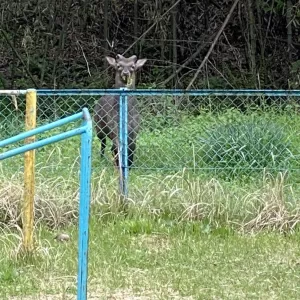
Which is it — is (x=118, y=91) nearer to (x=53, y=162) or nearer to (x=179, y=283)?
(x=53, y=162)

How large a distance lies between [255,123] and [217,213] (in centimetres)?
189

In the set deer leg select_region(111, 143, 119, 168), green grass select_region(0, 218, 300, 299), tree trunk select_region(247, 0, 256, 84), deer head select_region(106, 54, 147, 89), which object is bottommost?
green grass select_region(0, 218, 300, 299)

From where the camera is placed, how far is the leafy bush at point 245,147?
25.4 feet

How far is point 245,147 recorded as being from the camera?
7883 millimetres

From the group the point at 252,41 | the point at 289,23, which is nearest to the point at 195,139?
the point at 289,23

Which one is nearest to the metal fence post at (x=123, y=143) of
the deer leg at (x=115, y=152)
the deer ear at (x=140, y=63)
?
the deer leg at (x=115, y=152)

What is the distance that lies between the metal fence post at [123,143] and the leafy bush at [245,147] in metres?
0.98

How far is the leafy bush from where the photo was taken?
7.75m

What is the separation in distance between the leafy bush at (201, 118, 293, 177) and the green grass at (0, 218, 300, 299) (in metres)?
1.41

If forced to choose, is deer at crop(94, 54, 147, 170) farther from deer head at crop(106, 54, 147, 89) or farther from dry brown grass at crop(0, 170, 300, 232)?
deer head at crop(106, 54, 147, 89)

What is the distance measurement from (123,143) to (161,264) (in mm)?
1811

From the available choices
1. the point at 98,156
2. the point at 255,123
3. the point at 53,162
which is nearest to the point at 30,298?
the point at 53,162

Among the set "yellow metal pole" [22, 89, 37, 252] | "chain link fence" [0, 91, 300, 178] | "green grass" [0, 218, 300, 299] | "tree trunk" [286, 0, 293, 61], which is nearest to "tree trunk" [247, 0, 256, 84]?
"tree trunk" [286, 0, 293, 61]

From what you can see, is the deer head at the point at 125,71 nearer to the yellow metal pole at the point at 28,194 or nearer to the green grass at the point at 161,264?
the green grass at the point at 161,264
